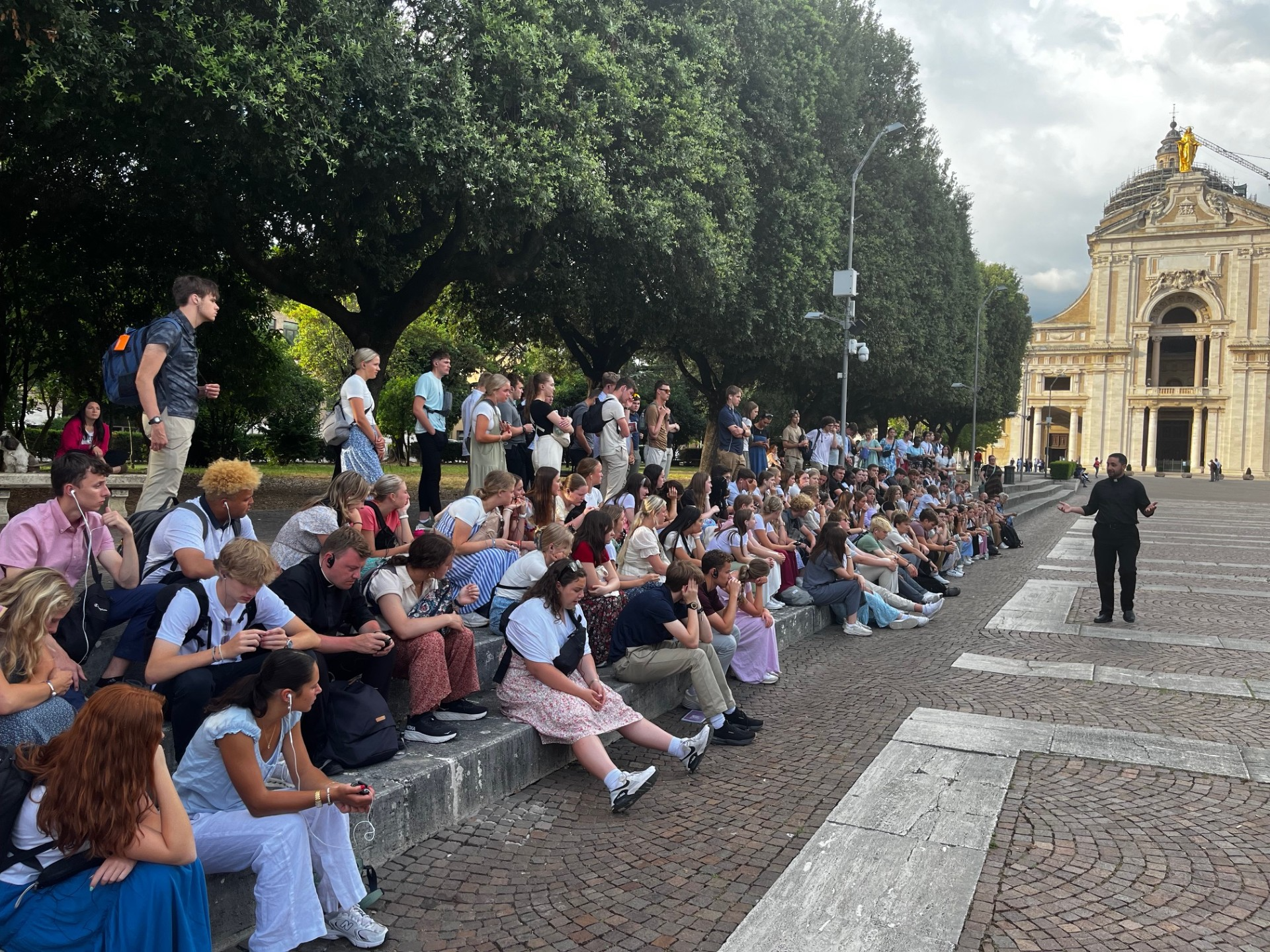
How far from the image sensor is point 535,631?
527 centimetres

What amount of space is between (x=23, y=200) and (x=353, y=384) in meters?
10.1

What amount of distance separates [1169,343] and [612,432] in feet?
298

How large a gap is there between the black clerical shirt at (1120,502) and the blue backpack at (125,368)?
9855 millimetres

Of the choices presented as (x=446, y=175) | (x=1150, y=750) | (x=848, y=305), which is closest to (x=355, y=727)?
(x=1150, y=750)

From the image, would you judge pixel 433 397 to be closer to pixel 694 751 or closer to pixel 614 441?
pixel 614 441

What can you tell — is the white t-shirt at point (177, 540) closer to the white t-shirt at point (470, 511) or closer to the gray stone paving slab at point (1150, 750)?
the white t-shirt at point (470, 511)

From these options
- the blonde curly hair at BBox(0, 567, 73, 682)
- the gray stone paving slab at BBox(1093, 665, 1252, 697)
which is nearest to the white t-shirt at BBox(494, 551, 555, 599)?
the blonde curly hair at BBox(0, 567, 73, 682)

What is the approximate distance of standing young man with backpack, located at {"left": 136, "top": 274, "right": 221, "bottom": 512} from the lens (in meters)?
6.18

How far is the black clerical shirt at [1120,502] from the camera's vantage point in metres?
10.4

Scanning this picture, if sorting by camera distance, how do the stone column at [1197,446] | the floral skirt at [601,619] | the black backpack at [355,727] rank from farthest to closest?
1. the stone column at [1197,446]
2. the floral skirt at [601,619]
3. the black backpack at [355,727]

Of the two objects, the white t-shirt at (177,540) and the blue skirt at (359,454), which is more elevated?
the blue skirt at (359,454)

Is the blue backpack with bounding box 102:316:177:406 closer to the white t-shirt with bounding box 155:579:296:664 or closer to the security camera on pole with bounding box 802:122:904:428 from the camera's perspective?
the white t-shirt with bounding box 155:579:296:664

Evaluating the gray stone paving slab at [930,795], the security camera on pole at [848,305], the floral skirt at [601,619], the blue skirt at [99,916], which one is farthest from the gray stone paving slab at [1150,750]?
the security camera on pole at [848,305]

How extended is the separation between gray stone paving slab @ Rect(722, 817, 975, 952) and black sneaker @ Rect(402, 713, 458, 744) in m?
2.03
